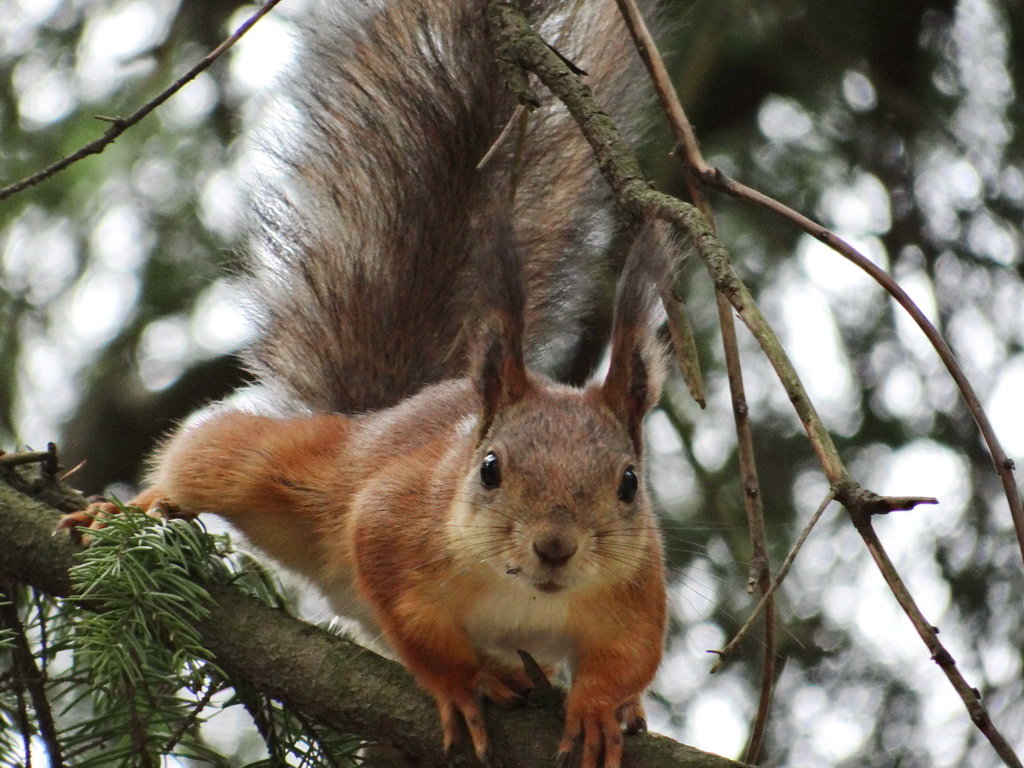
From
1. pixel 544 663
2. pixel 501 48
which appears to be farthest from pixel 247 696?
pixel 501 48

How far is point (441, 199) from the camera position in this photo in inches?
113

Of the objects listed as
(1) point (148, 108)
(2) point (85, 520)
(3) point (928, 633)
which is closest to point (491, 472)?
(2) point (85, 520)

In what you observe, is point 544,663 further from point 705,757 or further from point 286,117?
point 286,117

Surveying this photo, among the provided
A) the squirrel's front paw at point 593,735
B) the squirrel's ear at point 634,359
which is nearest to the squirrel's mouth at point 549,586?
the squirrel's front paw at point 593,735

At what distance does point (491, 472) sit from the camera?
6.71ft

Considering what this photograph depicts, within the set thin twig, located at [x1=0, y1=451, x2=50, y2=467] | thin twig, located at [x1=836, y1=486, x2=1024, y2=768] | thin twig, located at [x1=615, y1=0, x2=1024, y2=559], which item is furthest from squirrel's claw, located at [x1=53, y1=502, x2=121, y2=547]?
thin twig, located at [x1=836, y1=486, x2=1024, y2=768]

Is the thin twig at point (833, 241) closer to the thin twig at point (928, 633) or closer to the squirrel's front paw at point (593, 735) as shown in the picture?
the thin twig at point (928, 633)

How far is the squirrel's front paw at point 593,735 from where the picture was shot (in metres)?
1.80

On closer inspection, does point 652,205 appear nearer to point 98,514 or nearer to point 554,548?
point 554,548

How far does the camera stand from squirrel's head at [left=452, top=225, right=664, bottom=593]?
6.27 feet

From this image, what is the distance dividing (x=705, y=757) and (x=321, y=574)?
1.15 meters

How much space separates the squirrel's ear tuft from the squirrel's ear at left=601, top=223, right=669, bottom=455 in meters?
0.16

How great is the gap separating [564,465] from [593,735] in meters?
0.42

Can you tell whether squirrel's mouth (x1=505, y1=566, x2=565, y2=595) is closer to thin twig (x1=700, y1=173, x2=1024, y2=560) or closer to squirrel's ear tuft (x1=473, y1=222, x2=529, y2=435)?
squirrel's ear tuft (x1=473, y1=222, x2=529, y2=435)
